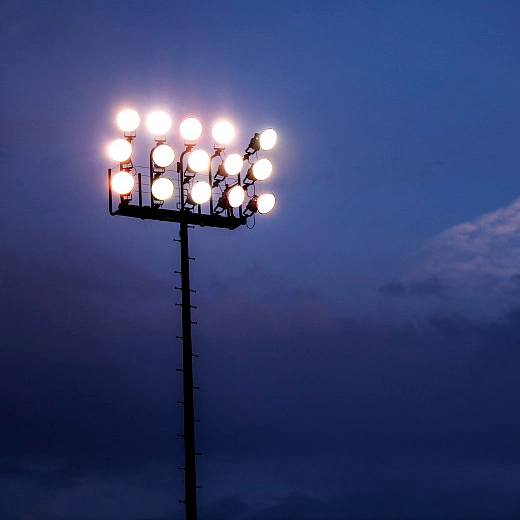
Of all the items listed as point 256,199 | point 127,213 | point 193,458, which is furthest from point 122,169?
point 193,458

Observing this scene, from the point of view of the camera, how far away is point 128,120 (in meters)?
30.8

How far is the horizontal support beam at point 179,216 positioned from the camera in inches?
1197

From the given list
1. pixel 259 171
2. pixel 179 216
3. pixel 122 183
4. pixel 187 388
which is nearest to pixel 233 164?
pixel 259 171

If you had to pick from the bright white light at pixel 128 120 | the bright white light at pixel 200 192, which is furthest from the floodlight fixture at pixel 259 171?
the bright white light at pixel 128 120

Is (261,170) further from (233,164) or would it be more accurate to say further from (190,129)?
(190,129)

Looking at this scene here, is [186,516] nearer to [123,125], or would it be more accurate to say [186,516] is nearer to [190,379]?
[190,379]

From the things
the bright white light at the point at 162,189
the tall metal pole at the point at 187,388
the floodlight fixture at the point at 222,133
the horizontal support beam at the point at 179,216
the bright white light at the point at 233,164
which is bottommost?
the tall metal pole at the point at 187,388

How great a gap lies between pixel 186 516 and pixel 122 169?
6.55 metres

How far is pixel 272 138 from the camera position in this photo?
31.7 metres

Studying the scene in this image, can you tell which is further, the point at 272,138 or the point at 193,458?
the point at 272,138

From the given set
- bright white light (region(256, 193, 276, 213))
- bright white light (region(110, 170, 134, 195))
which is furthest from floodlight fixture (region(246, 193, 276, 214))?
bright white light (region(110, 170, 134, 195))

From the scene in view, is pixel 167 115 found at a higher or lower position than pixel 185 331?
higher

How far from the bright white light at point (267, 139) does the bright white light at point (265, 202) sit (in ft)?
3.13

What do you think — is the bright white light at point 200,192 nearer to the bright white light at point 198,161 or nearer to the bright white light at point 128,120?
the bright white light at point 198,161
